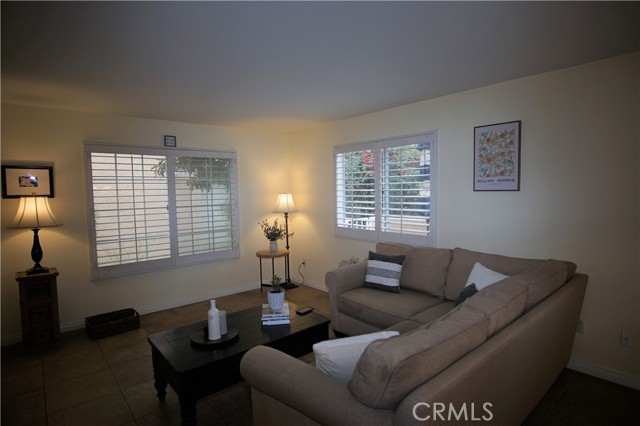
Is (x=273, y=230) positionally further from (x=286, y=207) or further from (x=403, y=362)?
(x=403, y=362)

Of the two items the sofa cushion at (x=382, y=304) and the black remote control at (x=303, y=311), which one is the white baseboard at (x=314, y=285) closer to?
the sofa cushion at (x=382, y=304)

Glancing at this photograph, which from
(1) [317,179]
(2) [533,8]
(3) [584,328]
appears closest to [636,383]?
(3) [584,328]

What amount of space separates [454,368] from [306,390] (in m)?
0.60

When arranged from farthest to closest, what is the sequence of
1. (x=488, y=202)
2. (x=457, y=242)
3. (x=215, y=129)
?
(x=215, y=129)
(x=457, y=242)
(x=488, y=202)

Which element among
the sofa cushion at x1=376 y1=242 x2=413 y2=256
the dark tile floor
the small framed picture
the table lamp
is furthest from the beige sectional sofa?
the small framed picture

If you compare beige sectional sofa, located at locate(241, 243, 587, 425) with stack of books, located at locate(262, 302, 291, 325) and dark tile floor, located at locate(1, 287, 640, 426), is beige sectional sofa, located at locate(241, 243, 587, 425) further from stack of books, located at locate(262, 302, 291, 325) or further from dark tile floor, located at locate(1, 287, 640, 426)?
stack of books, located at locate(262, 302, 291, 325)

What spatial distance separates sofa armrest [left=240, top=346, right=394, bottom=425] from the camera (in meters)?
1.28

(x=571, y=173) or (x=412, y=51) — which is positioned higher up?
(x=412, y=51)

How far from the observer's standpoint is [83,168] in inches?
153

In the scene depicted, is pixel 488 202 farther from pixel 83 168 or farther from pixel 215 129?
pixel 83 168

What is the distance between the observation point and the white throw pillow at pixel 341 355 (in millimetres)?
1519

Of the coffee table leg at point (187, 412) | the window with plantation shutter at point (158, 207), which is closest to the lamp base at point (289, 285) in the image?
the window with plantation shutter at point (158, 207)

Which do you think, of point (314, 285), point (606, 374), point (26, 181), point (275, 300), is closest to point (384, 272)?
point (275, 300)

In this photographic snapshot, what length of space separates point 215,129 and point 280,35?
3.00 m
